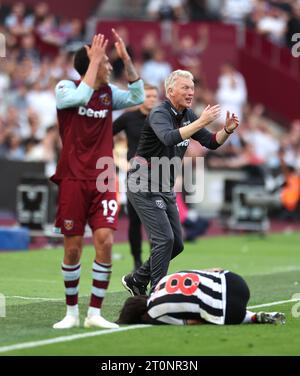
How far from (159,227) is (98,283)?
5.03 feet

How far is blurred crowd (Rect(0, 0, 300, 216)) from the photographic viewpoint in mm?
25266

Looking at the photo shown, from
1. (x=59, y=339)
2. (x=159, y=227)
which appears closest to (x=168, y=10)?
(x=159, y=227)

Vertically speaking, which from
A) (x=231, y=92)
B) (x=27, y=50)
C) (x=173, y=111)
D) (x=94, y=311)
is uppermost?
(x=27, y=50)

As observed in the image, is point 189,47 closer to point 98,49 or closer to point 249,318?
point 249,318

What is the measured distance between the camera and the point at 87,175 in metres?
9.96

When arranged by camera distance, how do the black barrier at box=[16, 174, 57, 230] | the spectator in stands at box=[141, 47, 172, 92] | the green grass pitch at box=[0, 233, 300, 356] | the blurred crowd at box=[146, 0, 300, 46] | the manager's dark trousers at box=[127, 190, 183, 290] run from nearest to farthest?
1. the green grass pitch at box=[0, 233, 300, 356]
2. the manager's dark trousers at box=[127, 190, 183, 290]
3. the black barrier at box=[16, 174, 57, 230]
4. the spectator in stands at box=[141, 47, 172, 92]
5. the blurred crowd at box=[146, 0, 300, 46]

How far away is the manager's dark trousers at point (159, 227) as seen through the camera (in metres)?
11.2

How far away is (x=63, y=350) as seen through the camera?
8.69m

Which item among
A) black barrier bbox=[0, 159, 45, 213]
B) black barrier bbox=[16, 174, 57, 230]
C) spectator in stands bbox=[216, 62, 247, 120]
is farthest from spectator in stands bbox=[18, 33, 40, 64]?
black barrier bbox=[16, 174, 57, 230]

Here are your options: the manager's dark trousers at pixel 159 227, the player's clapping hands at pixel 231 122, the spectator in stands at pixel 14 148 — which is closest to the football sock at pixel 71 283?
the manager's dark trousers at pixel 159 227

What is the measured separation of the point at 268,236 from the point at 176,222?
1229cm

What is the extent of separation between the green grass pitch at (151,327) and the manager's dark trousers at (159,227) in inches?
25.0

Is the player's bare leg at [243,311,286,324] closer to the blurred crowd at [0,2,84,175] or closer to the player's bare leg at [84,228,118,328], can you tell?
the player's bare leg at [84,228,118,328]

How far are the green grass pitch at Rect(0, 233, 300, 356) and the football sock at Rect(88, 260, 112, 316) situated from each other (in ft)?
0.89
